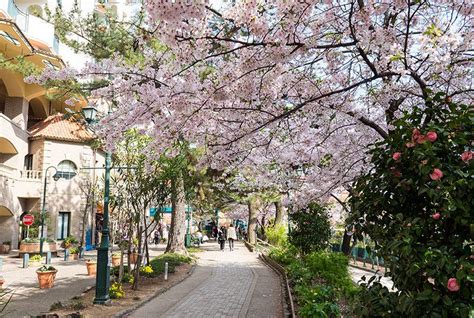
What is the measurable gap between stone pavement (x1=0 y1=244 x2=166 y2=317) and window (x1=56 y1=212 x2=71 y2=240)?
1139 cm

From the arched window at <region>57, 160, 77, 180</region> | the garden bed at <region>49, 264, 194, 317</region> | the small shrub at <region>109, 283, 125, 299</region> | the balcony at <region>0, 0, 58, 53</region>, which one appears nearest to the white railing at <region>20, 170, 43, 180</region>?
the arched window at <region>57, 160, 77, 180</region>

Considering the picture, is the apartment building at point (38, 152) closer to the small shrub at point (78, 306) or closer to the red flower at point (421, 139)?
the small shrub at point (78, 306)

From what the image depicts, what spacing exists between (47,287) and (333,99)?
10.8 metres

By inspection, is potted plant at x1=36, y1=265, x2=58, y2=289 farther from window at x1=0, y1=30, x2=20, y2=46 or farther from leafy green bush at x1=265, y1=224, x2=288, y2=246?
window at x1=0, y1=30, x2=20, y2=46

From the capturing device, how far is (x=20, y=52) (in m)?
27.1

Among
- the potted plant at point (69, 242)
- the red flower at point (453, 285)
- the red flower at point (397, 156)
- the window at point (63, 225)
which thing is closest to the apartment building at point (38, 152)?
the window at point (63, 225)

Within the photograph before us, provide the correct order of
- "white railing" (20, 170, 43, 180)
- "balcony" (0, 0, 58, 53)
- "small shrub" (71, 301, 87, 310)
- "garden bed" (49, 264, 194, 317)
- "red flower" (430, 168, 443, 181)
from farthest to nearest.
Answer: "white railing" (20, 170, 43, 180) → "balcony" (0, 0, 58, 53) → "small shrub" (71, 301, 87, 310) → "garden bed" (49, 264, 194, 317) → "red flower" (430, 168, 443, 181)

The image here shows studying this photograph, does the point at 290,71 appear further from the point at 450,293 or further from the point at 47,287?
the point at 47,287

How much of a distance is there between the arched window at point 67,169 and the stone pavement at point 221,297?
64.1 feet

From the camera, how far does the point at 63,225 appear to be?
111 ft

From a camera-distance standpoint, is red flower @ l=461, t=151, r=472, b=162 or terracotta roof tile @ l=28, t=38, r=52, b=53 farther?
terracotta roof tile @ l=28, t=38, r=52, b=53

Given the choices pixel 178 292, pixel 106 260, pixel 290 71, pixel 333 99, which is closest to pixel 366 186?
pixel 290 71

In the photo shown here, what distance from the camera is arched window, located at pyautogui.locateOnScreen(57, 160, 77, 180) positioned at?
112 ft

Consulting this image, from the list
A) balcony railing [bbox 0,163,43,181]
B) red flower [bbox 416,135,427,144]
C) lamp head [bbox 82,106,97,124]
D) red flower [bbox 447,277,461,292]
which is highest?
balcony railing [bbox 0,163,43,181]
